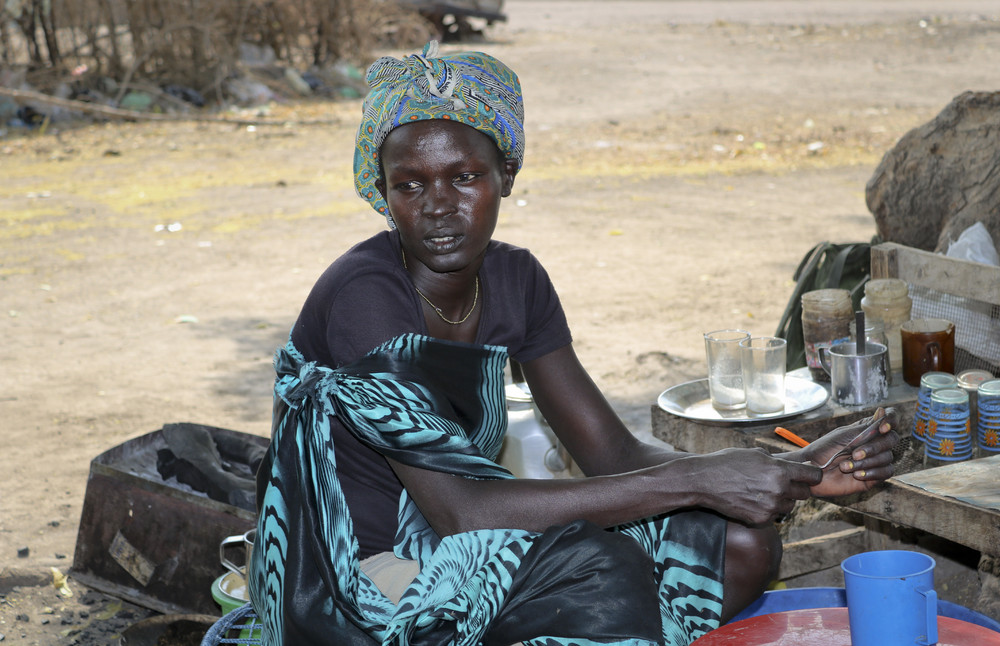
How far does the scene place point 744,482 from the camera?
70.9 inches

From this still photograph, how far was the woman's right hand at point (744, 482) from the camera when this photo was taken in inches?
70.9

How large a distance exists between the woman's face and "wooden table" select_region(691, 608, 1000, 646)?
0.84 metres

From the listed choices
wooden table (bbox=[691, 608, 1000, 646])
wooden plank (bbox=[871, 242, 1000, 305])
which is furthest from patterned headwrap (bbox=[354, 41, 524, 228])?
wooden plank (bbox=[871, 242, 1000, 305])

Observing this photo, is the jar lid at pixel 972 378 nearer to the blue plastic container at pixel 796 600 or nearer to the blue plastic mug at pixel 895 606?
the blue plastic container at pixel 796 600

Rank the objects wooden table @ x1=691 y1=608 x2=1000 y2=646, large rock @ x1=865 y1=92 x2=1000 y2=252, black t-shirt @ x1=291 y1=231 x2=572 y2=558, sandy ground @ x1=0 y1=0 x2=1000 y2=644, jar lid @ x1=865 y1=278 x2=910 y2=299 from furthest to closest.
A: 1. sandy ground @ x1=0 y1=0 x2=1000 y2=644
2. large rock @ x1=865 y1=92 x2=1000 y2=252
3. jar lid @ x1=865 y1=278 x2=910 y2=299
4. black t-shirt @ x1=291 y1=231 x2=572 y2=558
5. wooden table @ x1=691 y1=608 x2=1000 y2=646

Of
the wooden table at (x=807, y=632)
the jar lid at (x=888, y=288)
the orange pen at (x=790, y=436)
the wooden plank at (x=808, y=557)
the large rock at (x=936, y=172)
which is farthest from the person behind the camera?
the large rock at (x=936, y=172)

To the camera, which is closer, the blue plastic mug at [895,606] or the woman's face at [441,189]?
the blue plastic mug at [895,606]

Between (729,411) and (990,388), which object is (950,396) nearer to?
(990,388)

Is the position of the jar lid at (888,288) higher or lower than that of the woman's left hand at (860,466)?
higher

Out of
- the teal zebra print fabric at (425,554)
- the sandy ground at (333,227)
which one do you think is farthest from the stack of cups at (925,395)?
the sandy ground at (333,227)

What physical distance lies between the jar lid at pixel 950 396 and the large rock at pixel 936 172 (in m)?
1.64

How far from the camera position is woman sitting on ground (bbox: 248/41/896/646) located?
5.91 feet

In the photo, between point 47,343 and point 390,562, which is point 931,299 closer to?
point 390,562

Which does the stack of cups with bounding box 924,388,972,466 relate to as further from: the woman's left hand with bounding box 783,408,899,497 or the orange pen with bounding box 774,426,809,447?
the woman's left hand with bounding box 783,408,899,497
